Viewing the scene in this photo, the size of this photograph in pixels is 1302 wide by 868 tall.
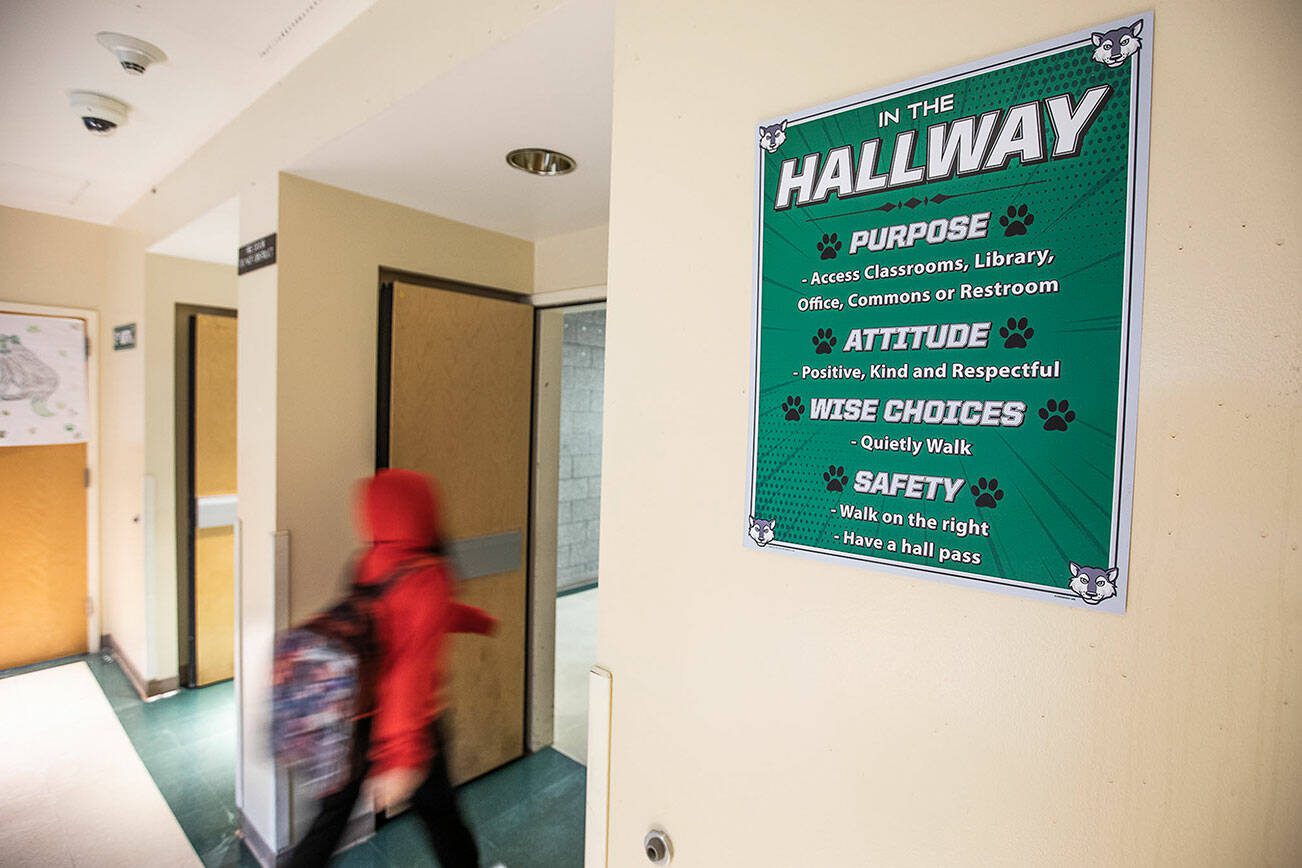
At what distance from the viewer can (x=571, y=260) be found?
292cm

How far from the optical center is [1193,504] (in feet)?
1.98

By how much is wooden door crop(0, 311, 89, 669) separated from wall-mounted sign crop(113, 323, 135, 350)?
30 centimetres

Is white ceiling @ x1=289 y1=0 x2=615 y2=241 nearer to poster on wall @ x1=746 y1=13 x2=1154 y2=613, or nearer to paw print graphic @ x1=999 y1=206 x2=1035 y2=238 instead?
poster on wall @ x1=746 y1=13 x2=1154 y2=613

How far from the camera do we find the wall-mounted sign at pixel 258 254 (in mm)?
2223

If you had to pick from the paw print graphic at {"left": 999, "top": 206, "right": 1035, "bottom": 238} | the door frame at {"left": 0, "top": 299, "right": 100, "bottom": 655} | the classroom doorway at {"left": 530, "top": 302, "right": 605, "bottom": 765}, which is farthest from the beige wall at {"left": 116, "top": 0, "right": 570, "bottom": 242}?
the door frame at {"left": 0, "top": 299, "right": 100, "bottom": 655}

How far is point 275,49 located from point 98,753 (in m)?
→ 3.36

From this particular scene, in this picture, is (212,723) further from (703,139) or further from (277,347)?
(703,139)

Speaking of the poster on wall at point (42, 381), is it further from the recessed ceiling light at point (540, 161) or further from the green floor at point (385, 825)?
the recessed ceiling light at point (540, 161)

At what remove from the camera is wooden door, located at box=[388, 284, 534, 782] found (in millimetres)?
2547

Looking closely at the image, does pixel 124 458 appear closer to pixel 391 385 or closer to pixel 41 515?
pixel 41 515

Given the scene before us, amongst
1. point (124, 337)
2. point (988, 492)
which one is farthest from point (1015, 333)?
point (124, 337)

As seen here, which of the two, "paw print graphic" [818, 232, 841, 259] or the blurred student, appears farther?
the blurred student

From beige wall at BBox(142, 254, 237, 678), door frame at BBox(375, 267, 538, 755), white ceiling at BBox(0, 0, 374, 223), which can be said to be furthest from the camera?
beige wall at BBox(142, 254, 237, 678)

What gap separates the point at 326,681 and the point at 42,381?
3.82 m
